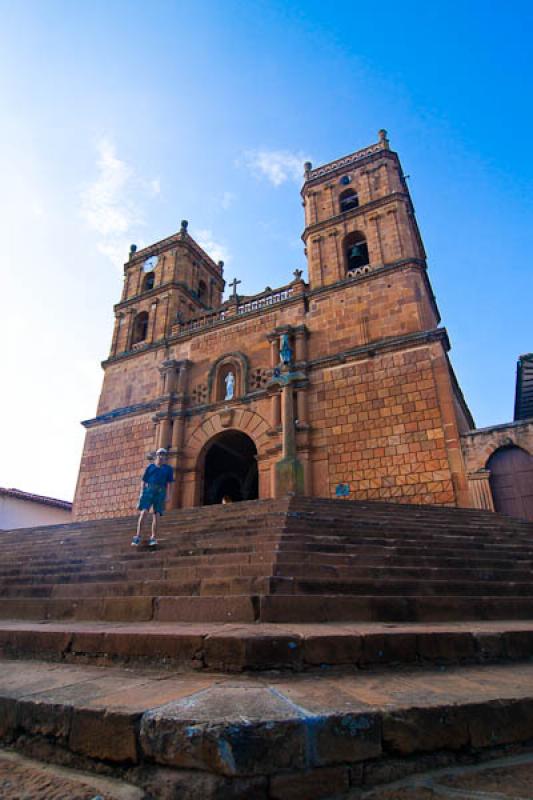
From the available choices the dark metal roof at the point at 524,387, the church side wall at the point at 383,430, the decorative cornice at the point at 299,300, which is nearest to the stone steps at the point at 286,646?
the church side wall at the point at 383,430

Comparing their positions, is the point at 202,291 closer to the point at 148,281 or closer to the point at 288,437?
the point at 148,281

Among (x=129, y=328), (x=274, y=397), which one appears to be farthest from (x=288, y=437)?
(x=129, y=328)

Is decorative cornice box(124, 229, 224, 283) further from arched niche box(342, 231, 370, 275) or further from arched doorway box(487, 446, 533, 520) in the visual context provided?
arched doorway box(487, 446, 533, 520)

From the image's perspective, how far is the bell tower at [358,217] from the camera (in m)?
15.4

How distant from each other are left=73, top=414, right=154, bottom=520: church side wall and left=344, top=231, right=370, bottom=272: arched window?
408 inches

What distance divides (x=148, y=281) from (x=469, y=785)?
2309 centimetres

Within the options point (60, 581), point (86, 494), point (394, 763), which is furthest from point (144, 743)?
point (86, 494)

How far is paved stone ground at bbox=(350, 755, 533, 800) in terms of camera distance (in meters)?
1.56

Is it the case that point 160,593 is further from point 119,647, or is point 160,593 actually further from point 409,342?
point 409,342

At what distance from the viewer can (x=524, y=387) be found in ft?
48.8

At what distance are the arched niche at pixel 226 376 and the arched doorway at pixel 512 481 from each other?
844 cm

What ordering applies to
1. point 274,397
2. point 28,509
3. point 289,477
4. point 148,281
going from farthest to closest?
point 148,281
point 28,509
point 274,397
point 289,477

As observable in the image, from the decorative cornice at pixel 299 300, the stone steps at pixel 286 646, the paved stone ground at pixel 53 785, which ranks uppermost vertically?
the decorative cornice at pixel 299 300

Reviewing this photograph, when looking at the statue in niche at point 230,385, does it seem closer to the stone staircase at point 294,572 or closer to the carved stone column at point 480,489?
the stone staircase at point 294,572
